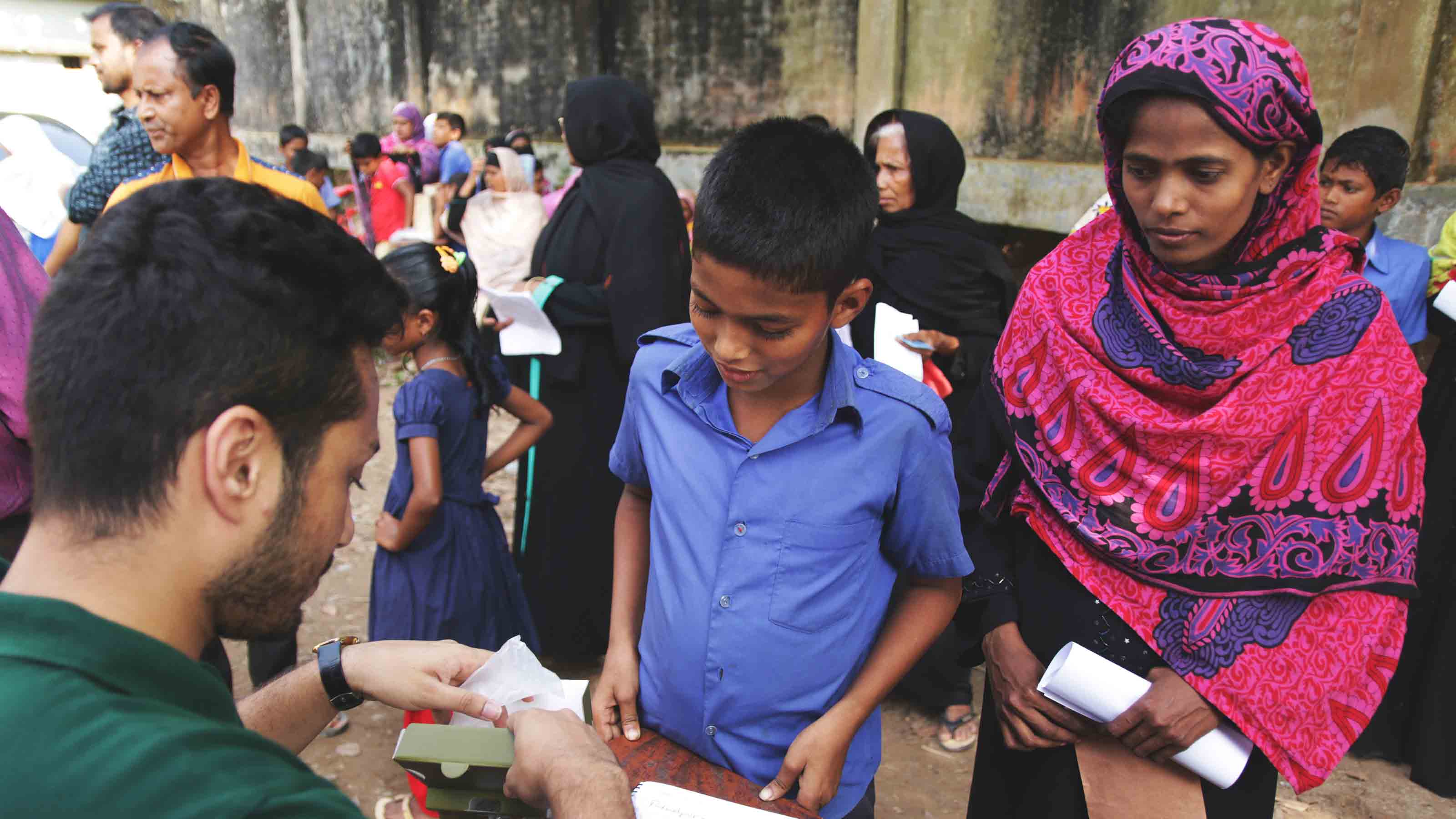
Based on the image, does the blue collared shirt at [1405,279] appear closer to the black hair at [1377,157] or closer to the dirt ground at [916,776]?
the black hair at [1377,157]

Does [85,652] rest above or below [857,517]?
above

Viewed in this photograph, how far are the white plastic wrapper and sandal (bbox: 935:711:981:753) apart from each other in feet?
7.57

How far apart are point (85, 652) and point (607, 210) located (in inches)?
114

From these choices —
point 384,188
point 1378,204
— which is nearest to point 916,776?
point 1378,204

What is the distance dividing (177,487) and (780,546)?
872 mm

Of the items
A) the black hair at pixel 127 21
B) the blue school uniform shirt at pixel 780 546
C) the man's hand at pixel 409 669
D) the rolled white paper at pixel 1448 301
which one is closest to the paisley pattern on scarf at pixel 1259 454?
the blue school uniform shirt at pixel 780 546

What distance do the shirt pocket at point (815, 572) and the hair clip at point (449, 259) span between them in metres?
1.85

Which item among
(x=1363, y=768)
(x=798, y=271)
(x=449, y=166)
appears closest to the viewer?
(x=798, y=271)

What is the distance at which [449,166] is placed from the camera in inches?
371

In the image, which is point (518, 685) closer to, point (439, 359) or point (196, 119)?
point (439, 359)

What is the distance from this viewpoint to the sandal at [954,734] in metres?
3.33

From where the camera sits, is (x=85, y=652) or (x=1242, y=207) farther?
(x=1242, y=207)

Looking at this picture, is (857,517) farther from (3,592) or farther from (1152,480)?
(3,592)

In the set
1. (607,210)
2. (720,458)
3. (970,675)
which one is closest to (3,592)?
(720,458)
